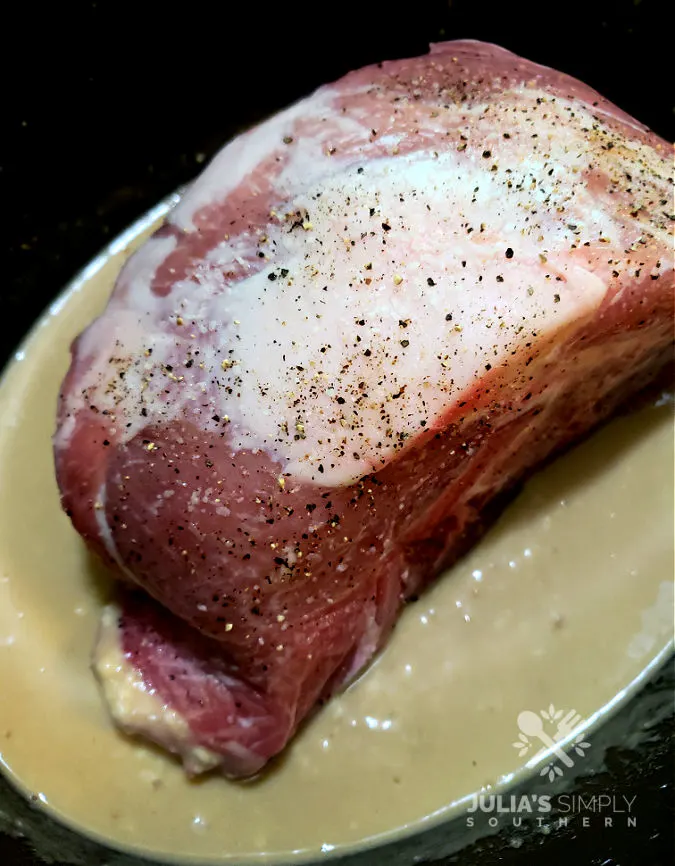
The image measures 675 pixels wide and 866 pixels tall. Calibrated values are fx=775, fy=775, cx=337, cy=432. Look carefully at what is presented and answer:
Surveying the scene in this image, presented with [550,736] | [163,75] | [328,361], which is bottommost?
[550,736]

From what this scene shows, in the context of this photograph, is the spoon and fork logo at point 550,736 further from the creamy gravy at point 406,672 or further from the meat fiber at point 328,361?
the meat fiber at point 328,361

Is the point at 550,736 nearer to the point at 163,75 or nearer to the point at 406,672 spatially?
the point at 406,672

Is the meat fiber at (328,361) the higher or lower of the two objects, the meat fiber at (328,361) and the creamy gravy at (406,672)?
the higher

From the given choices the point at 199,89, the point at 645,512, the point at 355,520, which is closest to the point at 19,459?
the point at 355,520

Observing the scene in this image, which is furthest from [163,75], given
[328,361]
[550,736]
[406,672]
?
[550,736]

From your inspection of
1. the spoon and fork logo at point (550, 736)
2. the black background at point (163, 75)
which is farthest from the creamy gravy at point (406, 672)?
the black background at point (163, 75)
